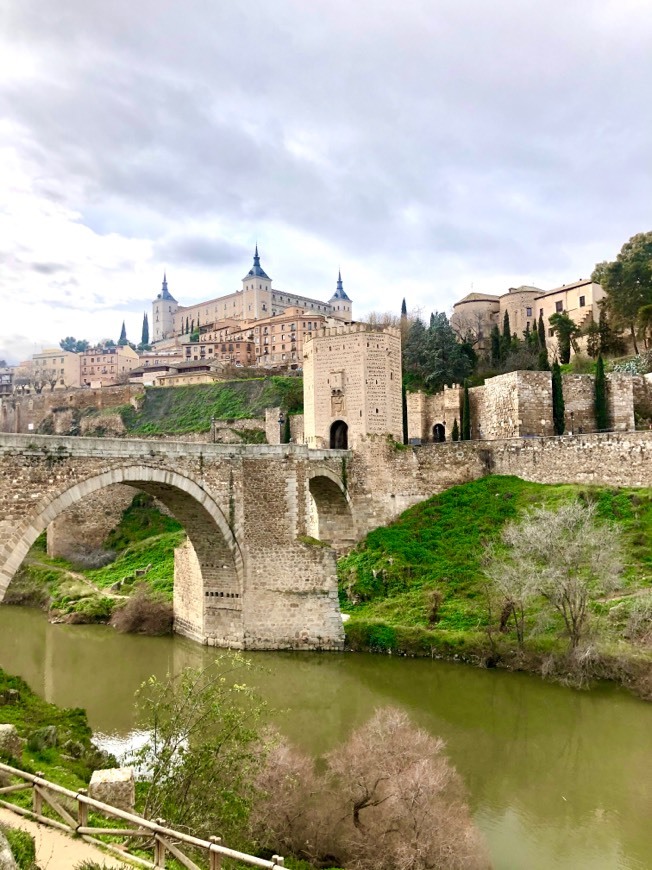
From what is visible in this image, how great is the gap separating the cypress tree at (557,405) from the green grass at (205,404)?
1972 cm

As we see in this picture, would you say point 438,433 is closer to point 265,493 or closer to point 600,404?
point 600,404

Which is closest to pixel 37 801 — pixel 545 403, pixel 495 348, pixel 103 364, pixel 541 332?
pixel 545 403

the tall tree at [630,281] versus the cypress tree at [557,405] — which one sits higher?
the tall tree at [630,281]

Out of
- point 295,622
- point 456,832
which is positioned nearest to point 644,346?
point 295,622

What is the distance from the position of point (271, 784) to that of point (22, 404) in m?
54.7

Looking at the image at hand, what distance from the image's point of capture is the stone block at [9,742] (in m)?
8.14

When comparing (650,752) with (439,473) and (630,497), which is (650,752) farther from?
(439,473)

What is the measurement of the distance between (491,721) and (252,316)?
76452mm

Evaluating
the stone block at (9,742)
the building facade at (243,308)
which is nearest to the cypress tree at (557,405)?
the stone block at (9,742)

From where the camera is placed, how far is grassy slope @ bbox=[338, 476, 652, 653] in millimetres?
16406

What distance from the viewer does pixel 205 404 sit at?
48.9 metres

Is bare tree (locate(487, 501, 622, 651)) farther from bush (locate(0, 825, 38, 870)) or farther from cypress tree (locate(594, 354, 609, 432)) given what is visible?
bush (locate(0, 825, 38, 870))

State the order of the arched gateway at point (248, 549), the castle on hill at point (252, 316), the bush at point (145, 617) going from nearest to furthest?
the arched gateway at point (248, 549)
the bush at point (145, 617)
the castle on hill at point (252, 316)

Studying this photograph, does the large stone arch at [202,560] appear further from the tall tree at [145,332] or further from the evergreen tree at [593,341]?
the tall tree at [145,332]
